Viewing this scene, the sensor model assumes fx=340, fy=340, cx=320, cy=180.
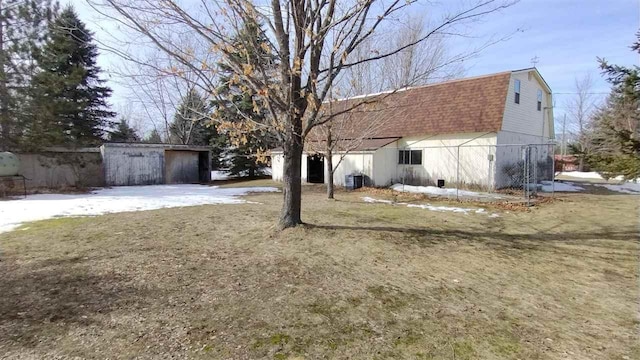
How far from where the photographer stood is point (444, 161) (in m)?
16.8

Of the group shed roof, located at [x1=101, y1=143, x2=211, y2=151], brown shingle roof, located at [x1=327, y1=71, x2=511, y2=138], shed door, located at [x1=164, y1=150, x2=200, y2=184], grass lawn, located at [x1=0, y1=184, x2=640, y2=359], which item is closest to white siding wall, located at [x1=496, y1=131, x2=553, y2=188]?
brown shingle roof, located at [x1=327, y1=71, x2=511, y2=138]

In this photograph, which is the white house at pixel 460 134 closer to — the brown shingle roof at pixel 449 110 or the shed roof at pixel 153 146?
the brown shingle roof at pixel 449 110

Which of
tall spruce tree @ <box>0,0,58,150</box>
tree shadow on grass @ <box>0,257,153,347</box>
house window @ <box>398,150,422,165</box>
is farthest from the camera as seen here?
house window @ <box>398,150,422,165</box>

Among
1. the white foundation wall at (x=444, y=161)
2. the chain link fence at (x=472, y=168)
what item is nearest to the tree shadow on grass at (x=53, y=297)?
the chain link fence at (x=472, y=168)

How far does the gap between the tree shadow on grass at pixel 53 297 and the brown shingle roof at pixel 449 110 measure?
10141 mm

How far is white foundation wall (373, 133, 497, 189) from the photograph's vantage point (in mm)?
15592

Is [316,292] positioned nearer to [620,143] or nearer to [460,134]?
[620,143]

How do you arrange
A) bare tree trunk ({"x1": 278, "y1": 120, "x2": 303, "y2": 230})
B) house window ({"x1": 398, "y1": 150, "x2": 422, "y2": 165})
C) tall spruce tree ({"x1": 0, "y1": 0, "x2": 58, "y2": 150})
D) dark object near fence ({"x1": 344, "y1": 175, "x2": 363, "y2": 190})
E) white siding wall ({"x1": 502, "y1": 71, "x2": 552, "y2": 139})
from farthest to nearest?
house window ({"x1": 398, "y1": 150, "x2": 422, "y2": 165})
dark object near fence ({"x1": 344, "y1": 175, "x2": 363, "y2": 190})
white siding wall ({"x1": 502, "y1": 71, "x2": 552, "y2": 139})
tall spruce tree ({"x1": 0, "y1": 0, "x2": 58, "y2": 150})
bare tree trunk ({"x1": 278, "y1": 120, "x2": 303, "y2": 230})

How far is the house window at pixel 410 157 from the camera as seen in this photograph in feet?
58.3

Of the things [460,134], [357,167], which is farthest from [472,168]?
[357,167]

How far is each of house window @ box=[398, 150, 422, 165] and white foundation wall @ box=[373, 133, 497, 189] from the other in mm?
191

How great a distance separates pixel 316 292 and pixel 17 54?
1664 cm

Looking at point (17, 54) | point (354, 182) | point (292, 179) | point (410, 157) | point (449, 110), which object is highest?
point (17, 54)

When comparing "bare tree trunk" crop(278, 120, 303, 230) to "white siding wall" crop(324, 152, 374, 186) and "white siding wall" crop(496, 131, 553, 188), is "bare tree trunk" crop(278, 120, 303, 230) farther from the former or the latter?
"white siding wall" crop(496, 131, 553, 188)
